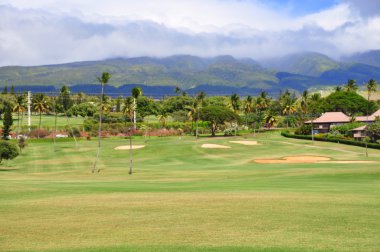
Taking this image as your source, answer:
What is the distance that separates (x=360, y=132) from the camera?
141m

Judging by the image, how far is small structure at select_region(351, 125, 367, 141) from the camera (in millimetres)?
137675

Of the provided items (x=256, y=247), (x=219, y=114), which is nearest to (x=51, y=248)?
(x=256, y=247)

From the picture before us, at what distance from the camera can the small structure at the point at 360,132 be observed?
13768cm

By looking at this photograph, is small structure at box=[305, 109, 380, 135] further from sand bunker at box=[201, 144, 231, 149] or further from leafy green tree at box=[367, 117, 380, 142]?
sand bunker at box=[201, 144, 231, 149]

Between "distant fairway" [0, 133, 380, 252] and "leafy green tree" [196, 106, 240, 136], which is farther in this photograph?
"leafy green tree" [196, 106, 240, 136]

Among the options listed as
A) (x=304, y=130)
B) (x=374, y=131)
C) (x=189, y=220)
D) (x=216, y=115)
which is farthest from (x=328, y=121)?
(x=189, y=220)

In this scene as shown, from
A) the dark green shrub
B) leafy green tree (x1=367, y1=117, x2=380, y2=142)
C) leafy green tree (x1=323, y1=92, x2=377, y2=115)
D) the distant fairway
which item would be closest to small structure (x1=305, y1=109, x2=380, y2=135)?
the dark green shrub

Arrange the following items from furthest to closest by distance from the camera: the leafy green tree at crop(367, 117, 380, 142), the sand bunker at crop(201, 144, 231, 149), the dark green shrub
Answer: the dark green shrub < the leafy green tree at crop(367, 117, 380, 142) < the sand bunker at crop(201, 144, 231, 149)

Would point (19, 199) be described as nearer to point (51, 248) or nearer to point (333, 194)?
point (51, 248)

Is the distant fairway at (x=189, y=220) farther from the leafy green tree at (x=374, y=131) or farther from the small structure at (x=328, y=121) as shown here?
the small structure at (x=328, y=121)

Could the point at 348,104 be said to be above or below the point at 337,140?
above

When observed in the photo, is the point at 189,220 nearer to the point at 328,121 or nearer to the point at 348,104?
the point at 328,121

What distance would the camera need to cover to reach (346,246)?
708 inches

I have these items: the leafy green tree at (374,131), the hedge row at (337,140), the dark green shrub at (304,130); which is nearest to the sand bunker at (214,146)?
the hedge row at (337,140)
